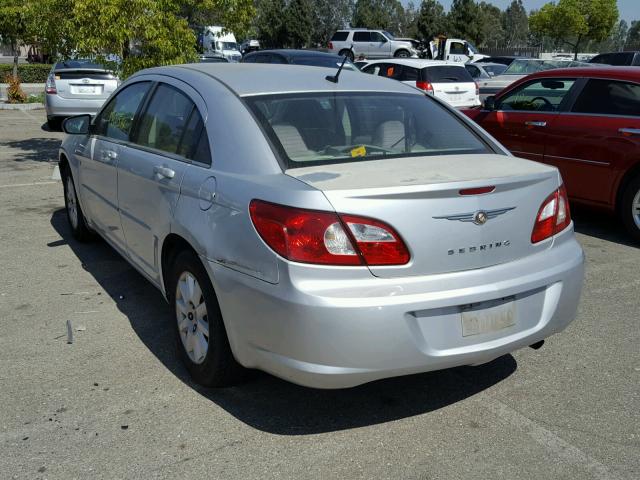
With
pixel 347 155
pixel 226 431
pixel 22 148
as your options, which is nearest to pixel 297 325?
Result: pixel 226 431

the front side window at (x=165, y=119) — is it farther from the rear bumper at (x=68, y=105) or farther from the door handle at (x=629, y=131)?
the rear bumper at (x=68, y=105)

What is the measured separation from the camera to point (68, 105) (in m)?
14.5

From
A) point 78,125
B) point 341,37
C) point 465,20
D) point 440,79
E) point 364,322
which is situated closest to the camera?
point 364,322

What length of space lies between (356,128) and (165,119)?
48.4 inches

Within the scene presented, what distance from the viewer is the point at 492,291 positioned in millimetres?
3139

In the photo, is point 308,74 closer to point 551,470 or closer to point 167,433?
point 167,433

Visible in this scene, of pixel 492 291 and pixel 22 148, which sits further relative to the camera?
pixel 22 148

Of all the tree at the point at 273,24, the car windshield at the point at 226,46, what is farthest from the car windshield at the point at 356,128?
the tree at the point at 273,24

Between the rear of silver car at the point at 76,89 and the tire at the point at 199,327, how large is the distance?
11.6 metres

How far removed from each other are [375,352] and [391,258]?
40cm

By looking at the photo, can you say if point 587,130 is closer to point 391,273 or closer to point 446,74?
point 391,273

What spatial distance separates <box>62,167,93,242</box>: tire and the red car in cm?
458

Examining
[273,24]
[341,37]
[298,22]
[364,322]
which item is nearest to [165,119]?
[364,322]

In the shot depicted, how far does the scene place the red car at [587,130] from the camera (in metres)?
6.72
